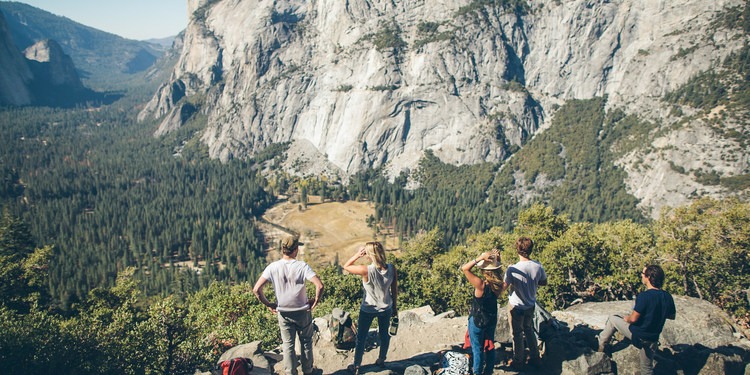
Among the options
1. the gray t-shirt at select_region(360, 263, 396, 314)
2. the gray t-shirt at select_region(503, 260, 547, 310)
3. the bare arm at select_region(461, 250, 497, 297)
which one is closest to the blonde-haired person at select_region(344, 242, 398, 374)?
the gray t-shirt at select_region(360, 263, 396, 314)

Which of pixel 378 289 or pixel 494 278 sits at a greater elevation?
pixel 494 278

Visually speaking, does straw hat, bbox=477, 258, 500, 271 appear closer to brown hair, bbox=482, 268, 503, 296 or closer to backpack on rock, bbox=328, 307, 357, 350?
brown hair, bbox=482, 268, 503, 296

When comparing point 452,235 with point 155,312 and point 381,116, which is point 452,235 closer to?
point 381,116

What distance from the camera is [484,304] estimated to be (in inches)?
526

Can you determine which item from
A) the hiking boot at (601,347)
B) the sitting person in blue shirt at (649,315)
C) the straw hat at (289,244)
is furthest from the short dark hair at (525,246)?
the straw hat at (289,244)

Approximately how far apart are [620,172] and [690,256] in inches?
4759

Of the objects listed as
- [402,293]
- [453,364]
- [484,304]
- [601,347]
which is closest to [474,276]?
[484,304]

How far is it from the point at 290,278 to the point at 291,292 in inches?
19.5

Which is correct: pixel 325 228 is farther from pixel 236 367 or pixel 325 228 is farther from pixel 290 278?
pixel 290 278

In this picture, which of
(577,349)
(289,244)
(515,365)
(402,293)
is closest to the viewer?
(289,244)

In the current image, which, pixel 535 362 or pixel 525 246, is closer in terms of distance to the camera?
pixel 525 246

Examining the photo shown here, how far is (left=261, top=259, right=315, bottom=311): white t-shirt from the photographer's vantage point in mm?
12766

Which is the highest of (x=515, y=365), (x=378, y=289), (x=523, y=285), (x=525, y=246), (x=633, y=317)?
(x=525, y=246)

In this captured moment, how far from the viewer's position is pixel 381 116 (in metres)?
192
